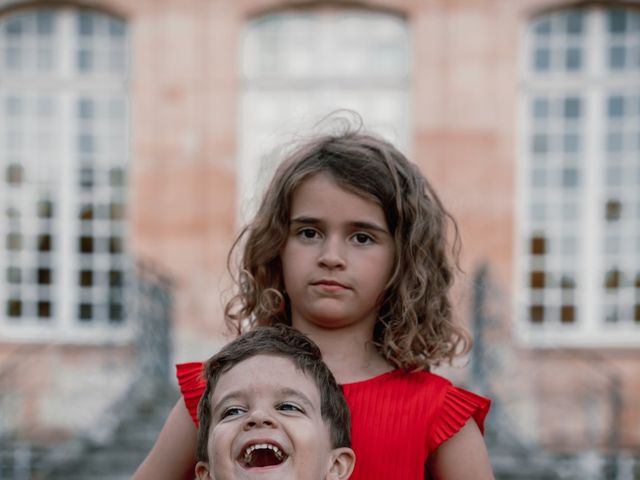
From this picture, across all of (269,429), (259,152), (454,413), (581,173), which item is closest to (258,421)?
(269,429)

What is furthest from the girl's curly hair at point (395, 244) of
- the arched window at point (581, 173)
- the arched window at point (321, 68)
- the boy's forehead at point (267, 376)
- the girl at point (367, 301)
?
the arched window at point (581, 173)

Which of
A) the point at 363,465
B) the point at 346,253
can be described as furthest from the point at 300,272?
the point at 363,465

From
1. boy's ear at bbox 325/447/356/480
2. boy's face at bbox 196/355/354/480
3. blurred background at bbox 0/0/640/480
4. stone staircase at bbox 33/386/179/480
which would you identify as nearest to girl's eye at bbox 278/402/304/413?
boy's face at bbox 196/355/354/480

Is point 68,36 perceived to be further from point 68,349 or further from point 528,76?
point 528,76

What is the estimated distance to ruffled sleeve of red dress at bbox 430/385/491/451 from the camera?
1749mm

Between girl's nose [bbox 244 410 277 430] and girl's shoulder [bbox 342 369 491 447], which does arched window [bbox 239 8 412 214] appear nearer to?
girl's shoulder [bbox 342 369 491 447]

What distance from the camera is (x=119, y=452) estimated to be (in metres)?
7.32

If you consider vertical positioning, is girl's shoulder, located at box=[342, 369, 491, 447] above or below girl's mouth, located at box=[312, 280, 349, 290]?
below

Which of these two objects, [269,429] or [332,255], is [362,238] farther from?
[269,429]

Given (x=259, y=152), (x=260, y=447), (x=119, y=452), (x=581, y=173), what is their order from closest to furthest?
(x=260, y=447) < (x=119, y=452) < (x=259, y=152) < (x=581, y=173)

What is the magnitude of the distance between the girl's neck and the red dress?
37mm

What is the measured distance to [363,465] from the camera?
173 centimetres

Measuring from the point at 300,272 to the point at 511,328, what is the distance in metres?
8.08

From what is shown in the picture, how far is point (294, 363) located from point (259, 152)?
325 inches
